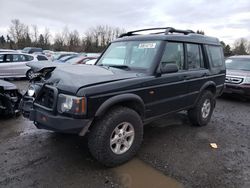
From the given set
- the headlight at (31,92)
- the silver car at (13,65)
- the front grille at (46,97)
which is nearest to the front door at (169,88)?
the front grille at (46,97)

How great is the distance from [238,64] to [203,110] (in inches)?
203

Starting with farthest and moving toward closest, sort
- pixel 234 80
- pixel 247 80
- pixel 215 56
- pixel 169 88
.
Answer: pixel 234 80
pixel 247 80
pixel 215 56
pixel 169 88

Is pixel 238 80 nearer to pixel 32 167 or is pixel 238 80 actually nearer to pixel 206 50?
pixel 206 50

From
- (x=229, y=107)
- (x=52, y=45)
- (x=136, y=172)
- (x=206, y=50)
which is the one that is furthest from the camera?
(x=52, y=45)

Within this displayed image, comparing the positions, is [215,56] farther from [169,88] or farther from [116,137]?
[116,137]

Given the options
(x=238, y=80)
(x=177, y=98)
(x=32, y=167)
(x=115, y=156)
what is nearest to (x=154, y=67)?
(x=177, y=98)

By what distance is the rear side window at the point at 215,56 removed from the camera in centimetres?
555

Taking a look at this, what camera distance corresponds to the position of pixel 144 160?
3.83 m

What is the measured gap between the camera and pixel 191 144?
4.48 meters

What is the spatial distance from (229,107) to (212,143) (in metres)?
3.66

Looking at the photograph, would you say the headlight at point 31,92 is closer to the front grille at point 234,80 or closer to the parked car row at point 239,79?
the parked car row at point 239,79

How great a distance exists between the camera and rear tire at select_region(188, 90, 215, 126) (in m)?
5.32

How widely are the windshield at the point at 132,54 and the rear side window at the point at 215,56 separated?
198 centimetres

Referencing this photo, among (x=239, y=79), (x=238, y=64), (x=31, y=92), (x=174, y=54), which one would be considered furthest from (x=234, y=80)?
(x=31, y=92)
